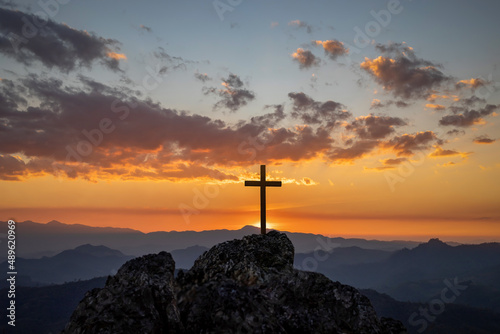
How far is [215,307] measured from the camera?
10203 millimetres

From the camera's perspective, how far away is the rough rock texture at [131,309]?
33.0 feet

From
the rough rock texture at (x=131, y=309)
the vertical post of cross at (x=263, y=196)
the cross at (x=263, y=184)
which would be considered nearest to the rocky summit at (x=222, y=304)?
the rough rock texture at (x=131, y=309)

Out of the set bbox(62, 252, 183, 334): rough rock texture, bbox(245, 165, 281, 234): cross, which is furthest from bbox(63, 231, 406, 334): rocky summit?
bbox(245, 165, 281, 234): cross

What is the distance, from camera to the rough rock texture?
396 inches

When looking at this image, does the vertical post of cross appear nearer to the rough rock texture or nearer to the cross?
the cross

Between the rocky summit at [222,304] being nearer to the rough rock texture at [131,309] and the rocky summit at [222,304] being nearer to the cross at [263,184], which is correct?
the rough rock texture at [131,309]

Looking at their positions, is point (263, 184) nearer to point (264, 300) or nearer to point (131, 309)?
point (264, 300)

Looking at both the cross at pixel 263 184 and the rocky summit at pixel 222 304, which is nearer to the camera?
the rocky summit at pixel 222 304

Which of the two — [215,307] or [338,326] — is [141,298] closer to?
[215,307]

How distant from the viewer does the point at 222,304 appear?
10.2 meters

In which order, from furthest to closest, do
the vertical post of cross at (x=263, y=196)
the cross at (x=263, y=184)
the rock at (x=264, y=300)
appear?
the cross at (x=263, y=184), the vertical post of cross at (x=263, y=196), the rock at (x=264, y=300)

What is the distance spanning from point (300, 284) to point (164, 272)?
4551 mm

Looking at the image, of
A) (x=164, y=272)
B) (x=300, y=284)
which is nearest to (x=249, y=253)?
(x=300, y=284)

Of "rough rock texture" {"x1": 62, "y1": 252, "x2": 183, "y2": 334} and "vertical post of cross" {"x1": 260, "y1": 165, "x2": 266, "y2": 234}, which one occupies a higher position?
"vertical post of cross" {"x1": 260, "y1": 165, "x2": 266, "y2": 234}
